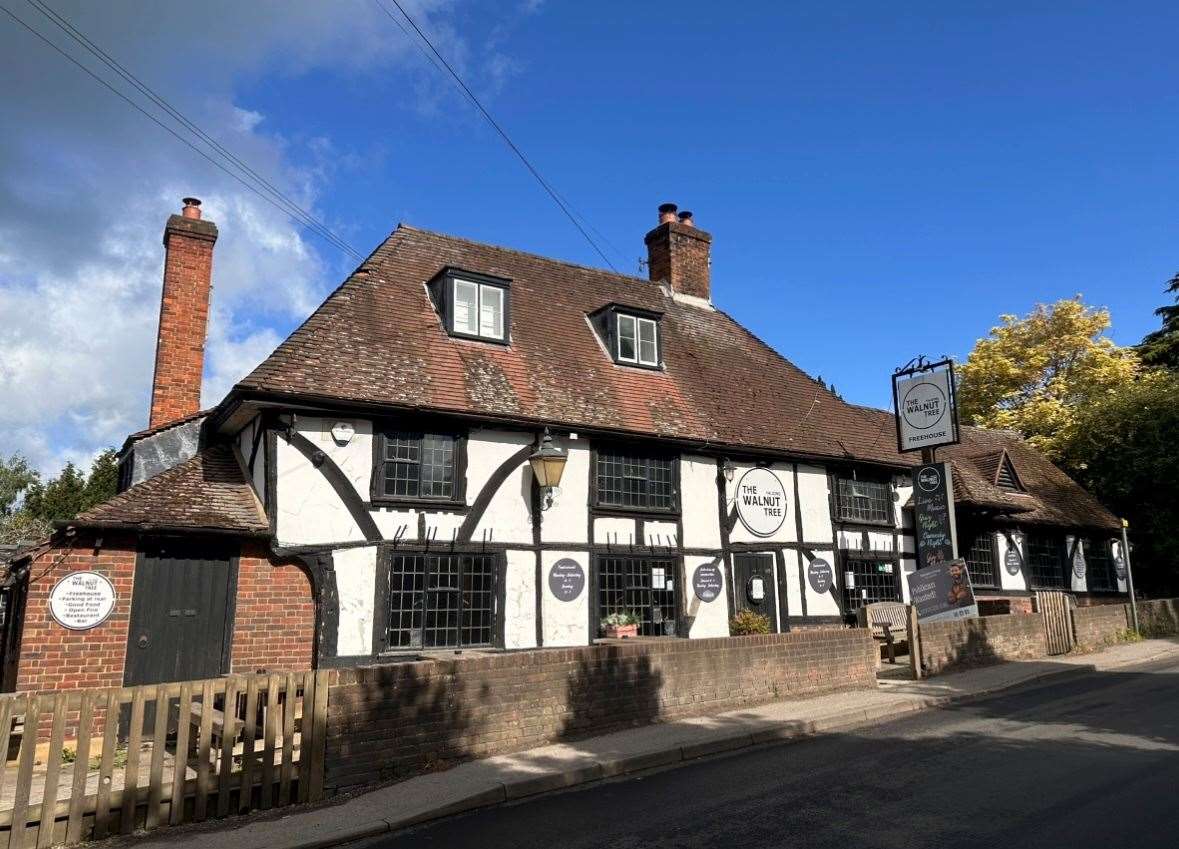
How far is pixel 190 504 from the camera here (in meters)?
11.9

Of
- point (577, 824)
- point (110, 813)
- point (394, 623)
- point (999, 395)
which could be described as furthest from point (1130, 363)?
point (110, 813)

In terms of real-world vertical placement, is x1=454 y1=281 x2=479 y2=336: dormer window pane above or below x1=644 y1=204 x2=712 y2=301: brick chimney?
below

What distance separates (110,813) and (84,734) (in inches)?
25.7

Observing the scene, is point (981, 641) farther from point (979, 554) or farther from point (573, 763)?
point (573, 763)

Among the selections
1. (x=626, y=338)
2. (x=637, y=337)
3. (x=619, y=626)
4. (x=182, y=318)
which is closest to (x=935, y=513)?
(x=619, y=626)

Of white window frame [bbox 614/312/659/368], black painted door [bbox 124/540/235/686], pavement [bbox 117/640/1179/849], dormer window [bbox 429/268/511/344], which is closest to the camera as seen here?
pavement [bbox 117/640/1179/849]

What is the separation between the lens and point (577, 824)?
6664 millimetres

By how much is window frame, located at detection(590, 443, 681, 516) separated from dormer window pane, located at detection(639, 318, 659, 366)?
2590 mm

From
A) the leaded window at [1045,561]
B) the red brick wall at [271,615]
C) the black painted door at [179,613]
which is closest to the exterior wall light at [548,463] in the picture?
the red brick wall at [271,615]

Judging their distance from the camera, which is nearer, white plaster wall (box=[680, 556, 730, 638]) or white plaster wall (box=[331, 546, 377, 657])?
white plaster wall (box=[331, 546, 377, 657])

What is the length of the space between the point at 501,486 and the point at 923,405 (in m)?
8.52

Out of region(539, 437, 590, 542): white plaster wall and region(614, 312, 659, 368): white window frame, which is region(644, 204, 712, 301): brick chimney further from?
region(539, 437, 590, 542): white plaster wall

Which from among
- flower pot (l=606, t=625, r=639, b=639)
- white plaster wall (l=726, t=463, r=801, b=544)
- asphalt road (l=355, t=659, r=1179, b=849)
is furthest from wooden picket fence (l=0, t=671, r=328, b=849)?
white plaster wall (l=726, t=463, r=801, b=544)

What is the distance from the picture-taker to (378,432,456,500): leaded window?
42.6 ft
